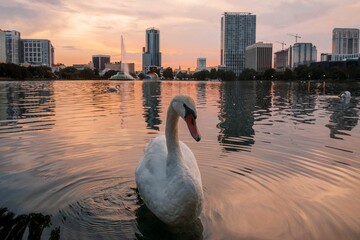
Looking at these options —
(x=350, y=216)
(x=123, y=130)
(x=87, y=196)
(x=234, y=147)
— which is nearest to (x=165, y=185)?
(x=87, y=196)

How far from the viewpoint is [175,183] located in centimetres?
500

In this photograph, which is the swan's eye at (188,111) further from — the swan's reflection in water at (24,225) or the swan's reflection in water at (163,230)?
the swan's reflection in water at (24,225)

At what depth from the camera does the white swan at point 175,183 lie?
195 inches

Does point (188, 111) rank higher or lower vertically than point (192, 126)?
higher

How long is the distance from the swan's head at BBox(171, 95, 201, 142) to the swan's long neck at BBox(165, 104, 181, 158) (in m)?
0.23

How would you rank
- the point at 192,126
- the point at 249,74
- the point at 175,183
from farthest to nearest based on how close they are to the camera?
the point at 249,74, the point at 175,183, the point at 192,126

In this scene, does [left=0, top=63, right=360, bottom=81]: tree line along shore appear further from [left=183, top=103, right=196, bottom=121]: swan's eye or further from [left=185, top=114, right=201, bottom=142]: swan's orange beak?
[left=185, top=114, right=201, bottom=142]: swan's orange beak

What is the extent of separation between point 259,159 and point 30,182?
5.08 m

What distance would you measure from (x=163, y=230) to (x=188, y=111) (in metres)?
1.87

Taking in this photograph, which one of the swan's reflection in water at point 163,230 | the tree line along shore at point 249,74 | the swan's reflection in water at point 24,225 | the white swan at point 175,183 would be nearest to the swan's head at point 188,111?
the white swan at point 175,183

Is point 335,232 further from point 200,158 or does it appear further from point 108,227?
point 200,158

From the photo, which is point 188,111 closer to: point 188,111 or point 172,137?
point 188,111

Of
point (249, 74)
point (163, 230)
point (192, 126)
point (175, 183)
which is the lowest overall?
point (163, 230)

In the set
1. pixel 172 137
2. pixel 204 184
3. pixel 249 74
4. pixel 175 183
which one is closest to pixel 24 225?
pixel 175 183
